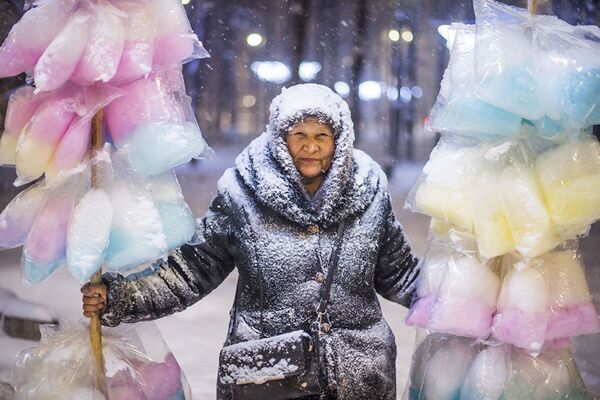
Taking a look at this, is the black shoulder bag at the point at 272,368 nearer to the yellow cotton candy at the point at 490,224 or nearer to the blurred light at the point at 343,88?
the yellow cotton candy at the point at 490,224

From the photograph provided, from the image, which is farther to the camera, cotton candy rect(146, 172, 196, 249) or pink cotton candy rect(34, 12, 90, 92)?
cotton candy rect(146, 172, 196, 249)

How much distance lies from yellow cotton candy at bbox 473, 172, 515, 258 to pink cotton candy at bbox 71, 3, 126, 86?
1.00 metres

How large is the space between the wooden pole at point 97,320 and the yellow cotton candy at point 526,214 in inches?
41.8

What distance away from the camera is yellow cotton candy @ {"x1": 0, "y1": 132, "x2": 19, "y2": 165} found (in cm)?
201

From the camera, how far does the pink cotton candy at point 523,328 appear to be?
6.55ft

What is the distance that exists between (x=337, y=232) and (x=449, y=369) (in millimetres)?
484

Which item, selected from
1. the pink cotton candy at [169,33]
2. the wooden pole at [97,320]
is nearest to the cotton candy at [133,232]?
the wooden pole at [97,320]

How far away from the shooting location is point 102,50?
75.9 inches

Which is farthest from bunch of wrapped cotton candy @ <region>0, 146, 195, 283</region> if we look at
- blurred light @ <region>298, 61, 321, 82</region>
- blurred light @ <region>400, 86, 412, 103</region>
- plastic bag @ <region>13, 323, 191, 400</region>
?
blurred light @ <region>400, 86, 412, 103</region>

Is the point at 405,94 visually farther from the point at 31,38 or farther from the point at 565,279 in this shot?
the point at 31,38

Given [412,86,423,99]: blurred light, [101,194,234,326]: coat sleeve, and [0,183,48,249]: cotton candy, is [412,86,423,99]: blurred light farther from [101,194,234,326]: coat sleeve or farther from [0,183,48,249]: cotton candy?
[0,183,48,249]: cotton candy

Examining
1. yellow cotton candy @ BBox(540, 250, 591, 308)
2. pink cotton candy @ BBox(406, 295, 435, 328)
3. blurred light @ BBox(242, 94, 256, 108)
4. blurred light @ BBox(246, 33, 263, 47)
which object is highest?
yellow cotton candy @ BBox(540, 250, 591, 308)

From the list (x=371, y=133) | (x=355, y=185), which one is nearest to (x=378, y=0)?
(x=371, y=133)

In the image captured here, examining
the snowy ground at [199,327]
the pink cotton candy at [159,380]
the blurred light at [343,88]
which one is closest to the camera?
the pink cotton candy at [159,380]
